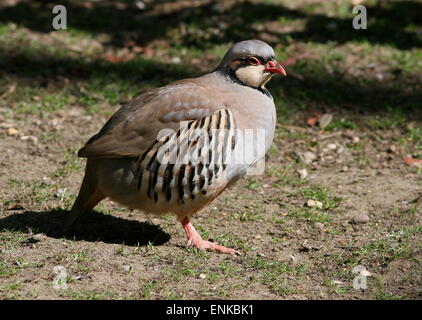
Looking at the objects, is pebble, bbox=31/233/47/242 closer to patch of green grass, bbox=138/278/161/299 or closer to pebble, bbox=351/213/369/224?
patch of green grass, bbox=138/278/161/299

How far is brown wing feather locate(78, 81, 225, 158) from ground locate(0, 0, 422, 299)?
0.80 metres

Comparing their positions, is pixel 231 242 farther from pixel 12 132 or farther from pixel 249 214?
pixel 12 132

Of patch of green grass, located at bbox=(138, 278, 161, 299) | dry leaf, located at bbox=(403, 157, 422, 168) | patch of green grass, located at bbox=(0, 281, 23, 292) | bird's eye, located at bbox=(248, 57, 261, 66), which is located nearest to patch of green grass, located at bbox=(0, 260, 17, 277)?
patch of green grass, located at bbox=(0, 281, 23, 292)

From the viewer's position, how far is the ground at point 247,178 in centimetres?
517

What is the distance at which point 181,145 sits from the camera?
5.40 m

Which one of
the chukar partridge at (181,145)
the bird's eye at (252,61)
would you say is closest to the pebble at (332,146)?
the chukar partridge at (181,145)

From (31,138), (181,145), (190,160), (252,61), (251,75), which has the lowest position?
(31,138)

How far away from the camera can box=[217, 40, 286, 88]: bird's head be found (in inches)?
233

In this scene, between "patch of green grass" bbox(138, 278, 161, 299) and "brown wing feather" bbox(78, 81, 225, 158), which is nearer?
"patch of green grass" bbox(138, 278, 161, 299)

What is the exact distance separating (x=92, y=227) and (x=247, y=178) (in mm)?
1885

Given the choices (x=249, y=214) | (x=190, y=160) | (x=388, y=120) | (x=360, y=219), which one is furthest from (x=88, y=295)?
(x=388, y=120)

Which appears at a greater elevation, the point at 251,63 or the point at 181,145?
the point at 251,63

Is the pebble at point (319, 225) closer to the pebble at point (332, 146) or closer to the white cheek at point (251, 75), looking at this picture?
the white cheek at point (251, 75)
